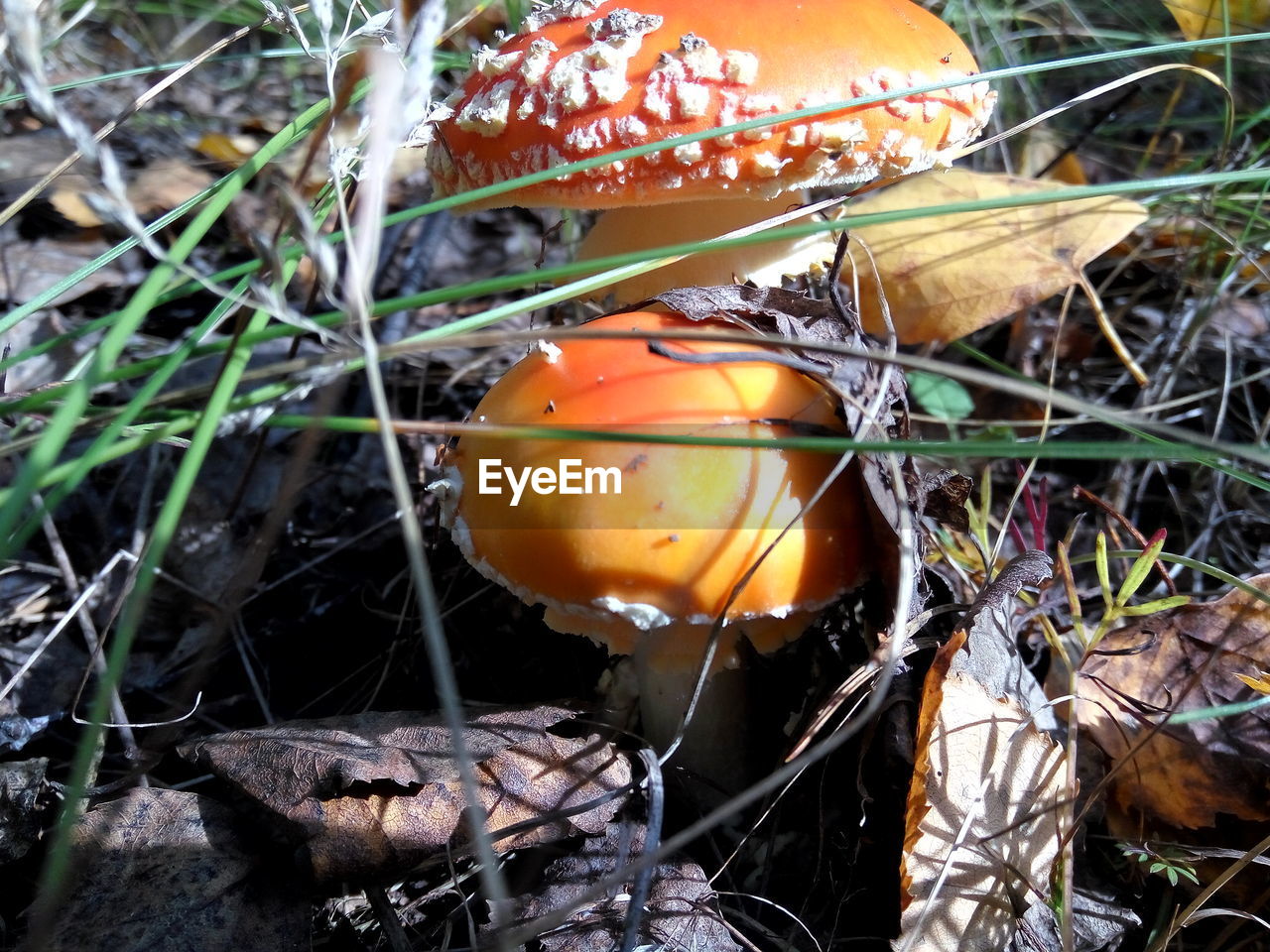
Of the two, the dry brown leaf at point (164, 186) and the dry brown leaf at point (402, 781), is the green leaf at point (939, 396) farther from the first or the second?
the dry brown leaf at point (164, 186)

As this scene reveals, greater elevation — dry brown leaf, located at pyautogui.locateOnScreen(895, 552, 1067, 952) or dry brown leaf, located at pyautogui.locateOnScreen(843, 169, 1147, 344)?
dry brown leaf, located at pyautogui.locateOnScreen(843, 169, 1147, 344)

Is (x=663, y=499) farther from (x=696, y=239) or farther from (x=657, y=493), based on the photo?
(x=696, y=239)

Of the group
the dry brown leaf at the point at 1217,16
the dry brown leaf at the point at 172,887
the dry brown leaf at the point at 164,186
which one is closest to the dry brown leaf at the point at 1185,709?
the dry brown leaf at the point at 172,887

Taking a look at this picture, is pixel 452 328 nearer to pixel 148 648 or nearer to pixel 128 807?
pixel 128 807

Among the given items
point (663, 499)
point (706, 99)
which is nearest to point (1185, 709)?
point (663, 499)
